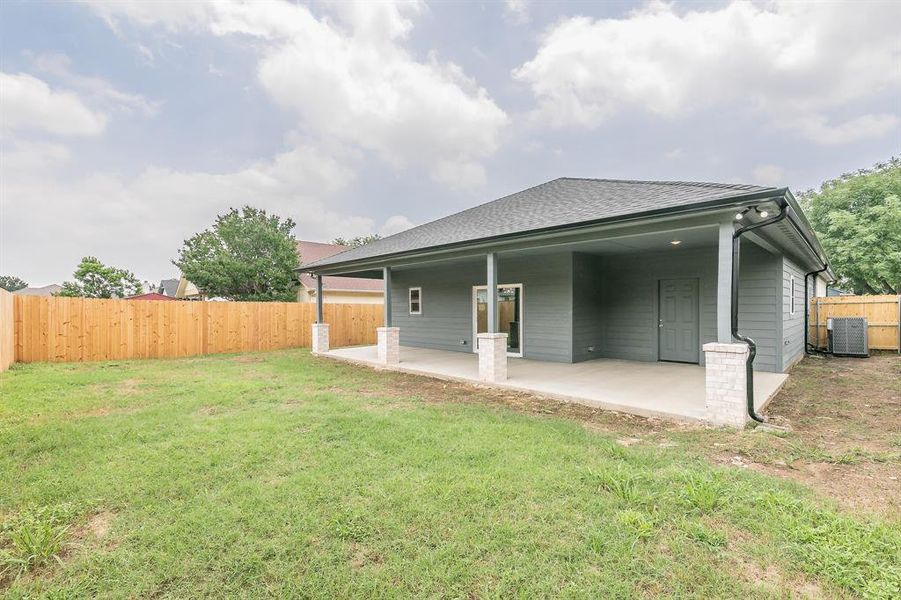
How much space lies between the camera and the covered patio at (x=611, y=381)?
513cm

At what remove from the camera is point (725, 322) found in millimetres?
4520

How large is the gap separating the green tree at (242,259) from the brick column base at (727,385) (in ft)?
60.0

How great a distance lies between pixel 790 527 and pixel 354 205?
19.7m

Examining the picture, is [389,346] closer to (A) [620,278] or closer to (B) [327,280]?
(A) [620,278]

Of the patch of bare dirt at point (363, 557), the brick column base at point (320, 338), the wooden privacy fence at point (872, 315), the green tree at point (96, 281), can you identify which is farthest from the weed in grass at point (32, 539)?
the green tree at point (96, 281)

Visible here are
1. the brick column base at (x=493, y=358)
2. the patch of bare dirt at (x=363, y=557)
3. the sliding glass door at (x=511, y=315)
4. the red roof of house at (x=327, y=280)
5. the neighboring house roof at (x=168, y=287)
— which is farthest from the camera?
the neighboring house roof at (x=168, y=287)

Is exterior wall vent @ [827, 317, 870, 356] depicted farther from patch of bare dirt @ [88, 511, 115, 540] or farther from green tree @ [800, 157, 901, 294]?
patch of bare dirt @ [88, 511, 115, 540]

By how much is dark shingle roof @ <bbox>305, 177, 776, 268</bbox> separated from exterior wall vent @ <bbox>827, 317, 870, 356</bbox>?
7.75 meters

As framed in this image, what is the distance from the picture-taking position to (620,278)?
916 cm

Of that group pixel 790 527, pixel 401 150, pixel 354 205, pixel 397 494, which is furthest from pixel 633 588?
pixel 354 205

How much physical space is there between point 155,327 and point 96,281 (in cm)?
1414

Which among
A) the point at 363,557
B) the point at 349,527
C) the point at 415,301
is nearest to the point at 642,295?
the point at 415,301

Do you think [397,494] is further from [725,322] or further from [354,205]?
[354,205]

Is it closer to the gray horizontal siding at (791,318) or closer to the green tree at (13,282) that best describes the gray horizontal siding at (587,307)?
Answer: the gray horizontal siding at (791,318)
